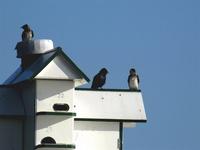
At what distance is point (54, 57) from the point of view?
200 feet

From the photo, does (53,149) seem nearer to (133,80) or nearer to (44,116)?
(44,116)

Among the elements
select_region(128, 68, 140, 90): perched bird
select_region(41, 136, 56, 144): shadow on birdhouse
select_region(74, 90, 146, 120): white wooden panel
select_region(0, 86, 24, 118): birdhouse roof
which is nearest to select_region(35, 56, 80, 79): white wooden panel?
select_region(41, 136, 56, 144): shadow on birdhouse

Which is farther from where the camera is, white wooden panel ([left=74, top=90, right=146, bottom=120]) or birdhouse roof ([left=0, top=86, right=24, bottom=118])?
white wooden panel ([left=74, top=90, right=146, bottom=120])

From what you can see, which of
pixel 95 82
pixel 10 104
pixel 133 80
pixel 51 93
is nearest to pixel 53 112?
pixel 51 93

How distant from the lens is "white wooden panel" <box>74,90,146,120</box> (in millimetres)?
→ 63062

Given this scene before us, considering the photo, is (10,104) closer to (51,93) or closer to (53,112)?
(51,93)

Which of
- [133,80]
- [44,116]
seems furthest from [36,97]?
[133,80]

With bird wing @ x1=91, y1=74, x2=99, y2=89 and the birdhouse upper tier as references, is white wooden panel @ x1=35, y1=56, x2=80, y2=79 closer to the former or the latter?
the birdhouse upper tier

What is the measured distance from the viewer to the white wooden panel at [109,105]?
6306cm

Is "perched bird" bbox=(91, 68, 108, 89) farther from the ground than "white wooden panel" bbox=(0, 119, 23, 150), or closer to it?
farther from the ground

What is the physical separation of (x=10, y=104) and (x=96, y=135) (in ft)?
9.27

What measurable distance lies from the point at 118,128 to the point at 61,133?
279 centimetres

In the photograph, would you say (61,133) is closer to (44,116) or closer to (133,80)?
(44,116)

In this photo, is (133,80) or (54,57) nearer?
(54,57)
